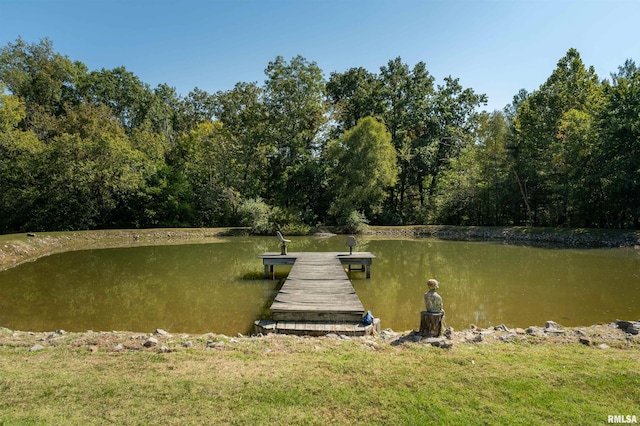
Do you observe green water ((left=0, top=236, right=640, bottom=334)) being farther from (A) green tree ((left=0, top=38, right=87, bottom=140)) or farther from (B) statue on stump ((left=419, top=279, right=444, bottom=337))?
(A) green tree ((left=0, top=38, right=87, bottom=140))

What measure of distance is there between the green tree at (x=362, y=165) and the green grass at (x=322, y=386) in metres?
23.7

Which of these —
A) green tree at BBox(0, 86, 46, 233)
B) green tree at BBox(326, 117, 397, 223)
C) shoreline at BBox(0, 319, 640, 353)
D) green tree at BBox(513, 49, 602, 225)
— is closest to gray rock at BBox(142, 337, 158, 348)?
shoreline at BBox(0, 319, 640, 353)

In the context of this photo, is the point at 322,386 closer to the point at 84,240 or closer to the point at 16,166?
the point at 84,240

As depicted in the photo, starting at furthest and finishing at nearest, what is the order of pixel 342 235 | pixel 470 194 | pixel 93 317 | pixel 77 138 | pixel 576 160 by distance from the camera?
pixel 470 194, pixel 342 235, pixel 77 138, pixel 576 160, pixel 93 317

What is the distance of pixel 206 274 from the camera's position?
1324 centimetres

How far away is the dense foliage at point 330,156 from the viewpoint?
23.7 m

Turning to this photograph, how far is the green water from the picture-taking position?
8422mm

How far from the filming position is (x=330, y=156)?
30.3m

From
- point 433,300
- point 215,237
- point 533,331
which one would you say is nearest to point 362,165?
point 215,237

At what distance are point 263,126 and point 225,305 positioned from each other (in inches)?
935

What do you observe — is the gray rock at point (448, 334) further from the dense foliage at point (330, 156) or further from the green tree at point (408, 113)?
the green tree at point (408, 113)

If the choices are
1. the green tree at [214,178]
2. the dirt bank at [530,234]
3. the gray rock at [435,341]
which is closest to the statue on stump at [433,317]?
the gray rock at [435,341]

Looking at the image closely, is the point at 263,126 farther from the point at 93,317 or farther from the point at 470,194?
the point at 93,317

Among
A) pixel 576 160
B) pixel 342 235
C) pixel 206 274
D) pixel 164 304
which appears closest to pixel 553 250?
pixel 576 160
